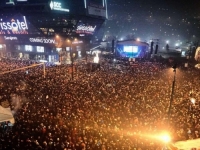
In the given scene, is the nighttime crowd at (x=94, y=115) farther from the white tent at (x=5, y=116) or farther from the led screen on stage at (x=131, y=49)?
the led screen on stage at (x=131, y=49)

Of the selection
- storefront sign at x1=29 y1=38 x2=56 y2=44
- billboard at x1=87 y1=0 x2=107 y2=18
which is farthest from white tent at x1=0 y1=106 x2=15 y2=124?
billboard at x1=87 y1=0 x2=107 y2=18

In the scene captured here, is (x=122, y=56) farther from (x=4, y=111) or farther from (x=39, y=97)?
(x=4, y=111)

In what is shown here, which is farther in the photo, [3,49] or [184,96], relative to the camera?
[3,49]

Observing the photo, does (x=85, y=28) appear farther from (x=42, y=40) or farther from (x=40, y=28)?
(x=40, y=28)

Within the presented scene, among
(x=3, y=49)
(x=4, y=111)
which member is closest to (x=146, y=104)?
(x=4, y=111)

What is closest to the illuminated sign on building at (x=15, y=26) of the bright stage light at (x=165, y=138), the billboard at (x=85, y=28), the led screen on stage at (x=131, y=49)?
the billboard at (x=85, y=28)
